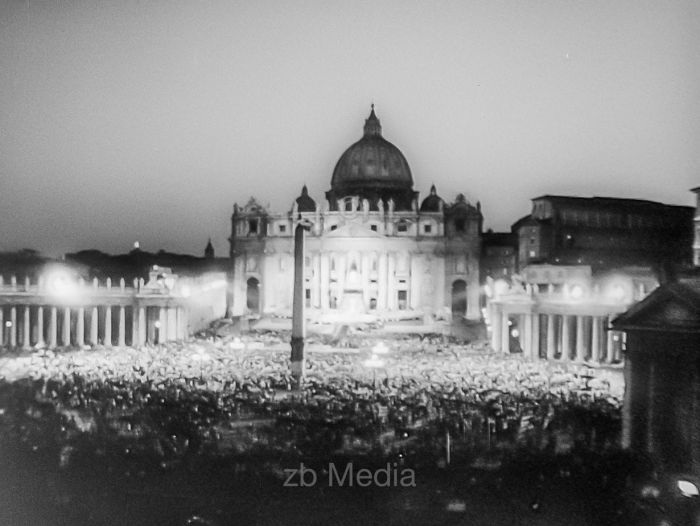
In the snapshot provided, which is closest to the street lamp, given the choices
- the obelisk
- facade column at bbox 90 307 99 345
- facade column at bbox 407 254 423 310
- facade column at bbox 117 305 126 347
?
the obelisk

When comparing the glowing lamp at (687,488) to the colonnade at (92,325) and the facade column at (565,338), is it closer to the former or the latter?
the facade column at (565,338)

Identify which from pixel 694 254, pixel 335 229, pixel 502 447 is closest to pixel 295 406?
pixel 502 447

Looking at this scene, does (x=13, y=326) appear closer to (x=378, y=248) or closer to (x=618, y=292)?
(x=618, y=292)

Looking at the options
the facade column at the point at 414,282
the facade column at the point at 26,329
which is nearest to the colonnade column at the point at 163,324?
the facade column at the point at 26,329

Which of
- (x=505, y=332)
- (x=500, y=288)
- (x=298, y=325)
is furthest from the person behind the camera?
(x=500, y=288)

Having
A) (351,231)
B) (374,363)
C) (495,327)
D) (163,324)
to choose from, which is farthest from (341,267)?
(374,363)

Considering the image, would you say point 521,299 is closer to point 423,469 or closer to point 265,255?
point 265,255
